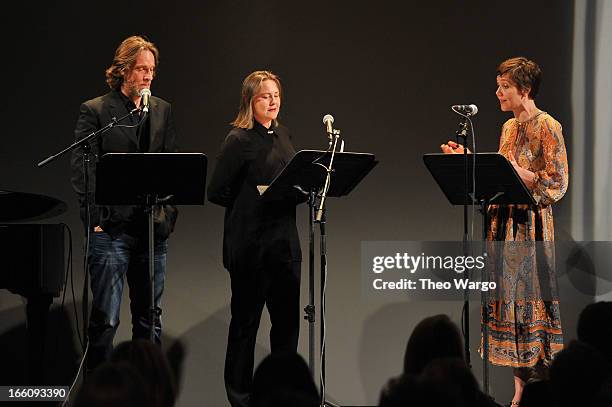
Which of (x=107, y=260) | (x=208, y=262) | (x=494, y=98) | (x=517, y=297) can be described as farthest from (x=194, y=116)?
(x=517, y=297)

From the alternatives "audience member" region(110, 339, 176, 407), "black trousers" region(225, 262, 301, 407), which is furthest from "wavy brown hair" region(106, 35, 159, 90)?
"audience member" region(110, 339, 176, 407)

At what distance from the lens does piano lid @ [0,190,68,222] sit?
540 cm

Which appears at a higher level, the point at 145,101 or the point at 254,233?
the point at 145,101

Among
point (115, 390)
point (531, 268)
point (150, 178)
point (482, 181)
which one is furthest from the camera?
point (531, 268)

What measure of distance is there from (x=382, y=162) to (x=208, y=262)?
1.36m

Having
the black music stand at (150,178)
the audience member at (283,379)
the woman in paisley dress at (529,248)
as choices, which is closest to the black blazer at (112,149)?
the black music stand at (150,178)

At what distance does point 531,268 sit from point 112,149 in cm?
238

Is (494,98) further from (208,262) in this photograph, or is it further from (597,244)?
(208,262)

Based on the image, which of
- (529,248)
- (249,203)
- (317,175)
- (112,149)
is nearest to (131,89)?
(112,149)

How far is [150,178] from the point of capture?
15.2 feet

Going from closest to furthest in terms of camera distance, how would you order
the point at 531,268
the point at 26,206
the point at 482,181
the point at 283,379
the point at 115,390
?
the point at 115,390
the point at 283,379
the point at 482,181
the point at 531,268
the point at 26,206

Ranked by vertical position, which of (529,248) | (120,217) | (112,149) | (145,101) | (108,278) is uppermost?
(145,101)

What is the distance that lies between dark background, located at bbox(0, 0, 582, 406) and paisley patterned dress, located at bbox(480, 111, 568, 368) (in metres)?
1.09

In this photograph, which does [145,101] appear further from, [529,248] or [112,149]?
[529,248]
